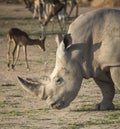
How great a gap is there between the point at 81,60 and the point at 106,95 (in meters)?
1.21

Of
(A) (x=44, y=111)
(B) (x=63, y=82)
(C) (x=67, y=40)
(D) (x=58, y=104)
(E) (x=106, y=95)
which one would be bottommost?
(A) (x=44, y=111)

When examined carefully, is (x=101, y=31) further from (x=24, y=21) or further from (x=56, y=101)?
(x=24, y=21)

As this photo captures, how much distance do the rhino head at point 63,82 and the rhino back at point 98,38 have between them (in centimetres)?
16

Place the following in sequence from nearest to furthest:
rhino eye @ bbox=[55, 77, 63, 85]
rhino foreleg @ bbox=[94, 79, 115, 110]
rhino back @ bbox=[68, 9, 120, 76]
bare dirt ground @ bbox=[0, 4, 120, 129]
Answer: bare dirt ground @ bbox=[0, 4, 120, 129], rhino back @ bbox=[68, 9, 120, 76], rhino eye @ bbox=[55, 77, 63, 85], rhino foreleg @ bbox=[94, 79, 115, 110]

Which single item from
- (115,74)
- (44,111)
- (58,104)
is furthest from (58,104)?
(115,74)

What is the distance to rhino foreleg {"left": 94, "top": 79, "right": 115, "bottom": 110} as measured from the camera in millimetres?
13609

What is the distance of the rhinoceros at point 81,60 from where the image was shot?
1276 centimetres

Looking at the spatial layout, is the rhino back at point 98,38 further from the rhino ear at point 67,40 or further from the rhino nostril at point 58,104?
the rhino nostril at point 58,104

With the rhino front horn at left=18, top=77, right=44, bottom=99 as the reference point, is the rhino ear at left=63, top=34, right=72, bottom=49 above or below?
above

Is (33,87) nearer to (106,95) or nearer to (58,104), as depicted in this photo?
(58,104)

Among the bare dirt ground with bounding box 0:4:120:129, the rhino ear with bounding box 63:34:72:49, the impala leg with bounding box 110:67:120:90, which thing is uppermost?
the rhino ear with bounding box 63:34:72:49

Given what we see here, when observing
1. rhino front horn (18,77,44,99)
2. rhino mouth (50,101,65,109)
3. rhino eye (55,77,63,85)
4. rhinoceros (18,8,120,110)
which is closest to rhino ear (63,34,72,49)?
rhinoceros (18,8,120,110)

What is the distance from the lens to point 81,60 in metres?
12.8

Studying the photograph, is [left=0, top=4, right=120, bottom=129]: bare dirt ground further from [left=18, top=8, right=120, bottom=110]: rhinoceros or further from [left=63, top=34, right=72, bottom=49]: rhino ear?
[left=63, top=34, right=72, bottom=49]: rhino ear
